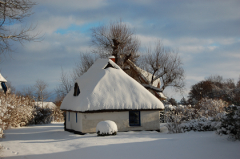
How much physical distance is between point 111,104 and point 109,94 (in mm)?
895

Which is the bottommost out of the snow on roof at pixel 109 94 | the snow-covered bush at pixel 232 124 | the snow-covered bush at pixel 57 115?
the snow-covered bush at pixel 57 115

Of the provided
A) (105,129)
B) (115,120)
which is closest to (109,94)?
(115,120)

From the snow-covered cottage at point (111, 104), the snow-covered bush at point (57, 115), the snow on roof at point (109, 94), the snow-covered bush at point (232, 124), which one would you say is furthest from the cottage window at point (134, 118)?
the snow-covered bush at point (57, 115)

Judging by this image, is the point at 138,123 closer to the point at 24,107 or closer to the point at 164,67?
the point at 164,67

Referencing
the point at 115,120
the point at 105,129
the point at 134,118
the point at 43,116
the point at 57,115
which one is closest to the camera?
the point at 105,129

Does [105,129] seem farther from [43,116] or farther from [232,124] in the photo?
[43,116]

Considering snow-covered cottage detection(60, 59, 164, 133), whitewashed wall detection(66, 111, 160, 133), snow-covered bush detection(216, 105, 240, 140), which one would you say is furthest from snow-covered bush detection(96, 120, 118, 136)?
snow-covered bush detection(216, 105, 240, 140)

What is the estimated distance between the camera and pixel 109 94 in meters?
16.2

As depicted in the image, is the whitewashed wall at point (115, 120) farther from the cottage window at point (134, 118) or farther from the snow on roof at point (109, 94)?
the snow on roof at point (109, 94)

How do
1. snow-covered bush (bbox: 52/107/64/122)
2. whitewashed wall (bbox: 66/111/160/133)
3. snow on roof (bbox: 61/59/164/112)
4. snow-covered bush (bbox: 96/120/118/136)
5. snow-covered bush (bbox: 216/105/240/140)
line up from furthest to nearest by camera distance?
1. snow-covered bush (bbox: 52/107/64/122)
2. snow on roof (bbox: 61/59/164/112)
3. whitewashed wall (bbox: 66/111/160/133)
4. snow-covered bush (bbox: 96/120/118/136)
5. snow-covered bush (bbox: 216/105/240/140)

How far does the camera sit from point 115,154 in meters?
8.94

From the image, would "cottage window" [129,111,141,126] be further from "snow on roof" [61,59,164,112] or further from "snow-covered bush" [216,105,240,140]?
"snow-covered bush" [216,105,240,140]

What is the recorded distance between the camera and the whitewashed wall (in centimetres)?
1527

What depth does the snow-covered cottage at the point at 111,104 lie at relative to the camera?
1531cm
